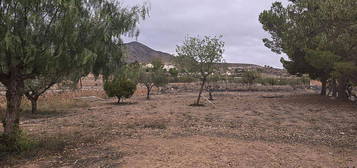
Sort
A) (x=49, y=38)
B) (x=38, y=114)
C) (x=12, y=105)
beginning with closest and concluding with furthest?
1. (x=49, y=38)
2. (x=12, y=105)
3. (x=38, y=114)

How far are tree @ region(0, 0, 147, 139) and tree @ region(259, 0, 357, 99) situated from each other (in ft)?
37.0

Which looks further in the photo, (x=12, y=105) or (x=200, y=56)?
(x=200, y=56)

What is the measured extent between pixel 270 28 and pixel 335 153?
1872 cm

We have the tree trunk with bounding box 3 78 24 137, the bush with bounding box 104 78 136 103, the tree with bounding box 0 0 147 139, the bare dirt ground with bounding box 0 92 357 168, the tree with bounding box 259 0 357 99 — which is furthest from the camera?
the bush with bounding box 104 78 136 103

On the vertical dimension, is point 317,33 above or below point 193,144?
above

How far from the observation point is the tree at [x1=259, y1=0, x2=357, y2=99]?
14.8m

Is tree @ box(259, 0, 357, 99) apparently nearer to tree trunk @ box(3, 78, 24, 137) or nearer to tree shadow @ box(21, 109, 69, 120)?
tree trunk @ box(3, 78, 24, 137)

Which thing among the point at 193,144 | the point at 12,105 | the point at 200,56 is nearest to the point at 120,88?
the point at 200,56

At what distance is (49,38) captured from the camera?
7051 mm

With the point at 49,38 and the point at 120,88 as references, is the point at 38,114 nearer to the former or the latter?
the point at 120,88

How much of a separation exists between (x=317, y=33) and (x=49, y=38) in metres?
17.5

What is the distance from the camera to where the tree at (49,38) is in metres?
6.51

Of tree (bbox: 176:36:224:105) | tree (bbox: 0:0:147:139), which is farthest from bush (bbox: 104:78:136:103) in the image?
tree (bbox: 0:0:147:139)

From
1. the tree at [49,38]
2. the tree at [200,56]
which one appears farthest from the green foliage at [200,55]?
the tree at [49,38]
